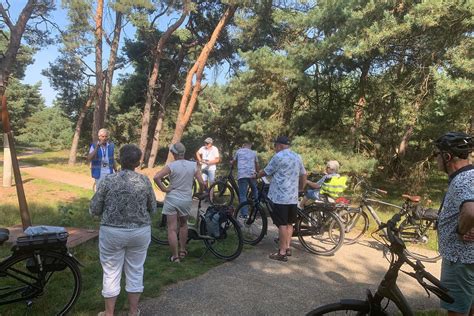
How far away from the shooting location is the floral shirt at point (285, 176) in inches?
225

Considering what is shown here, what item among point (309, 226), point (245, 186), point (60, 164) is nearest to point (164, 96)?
→ point (60, 164)

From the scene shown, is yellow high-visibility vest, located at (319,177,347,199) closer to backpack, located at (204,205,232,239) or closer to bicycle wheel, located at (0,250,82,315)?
backpack, located at (204,205,232,239)

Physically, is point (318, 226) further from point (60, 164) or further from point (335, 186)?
point (60, 164)

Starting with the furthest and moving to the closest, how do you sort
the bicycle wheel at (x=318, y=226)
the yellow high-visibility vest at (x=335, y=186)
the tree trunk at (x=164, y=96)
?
the tree trunk at (x=164, y=96) < the yellow high-visibility vest at (x=335, y=186) < the bicycle wheel at (x=318, y=226)

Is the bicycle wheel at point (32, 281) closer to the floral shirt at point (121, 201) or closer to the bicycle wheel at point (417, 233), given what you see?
the floral shirt at point (121, 201)

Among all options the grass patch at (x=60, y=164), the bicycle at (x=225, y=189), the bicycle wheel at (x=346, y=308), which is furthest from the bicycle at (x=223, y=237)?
the grass patch at (x=60, y=164)

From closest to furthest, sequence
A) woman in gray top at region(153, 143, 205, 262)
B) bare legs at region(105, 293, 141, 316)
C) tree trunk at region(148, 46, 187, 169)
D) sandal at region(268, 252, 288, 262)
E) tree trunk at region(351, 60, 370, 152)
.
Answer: bare legs at region(105, 293, 141, 316) < woman in gray top at region(153, 143, 205, 262) < sandal at region(268, 252, 288, 262) < tree trunk at region(351, 60, 370, 152) < tree trunk at region(148, 46, 187, 169)

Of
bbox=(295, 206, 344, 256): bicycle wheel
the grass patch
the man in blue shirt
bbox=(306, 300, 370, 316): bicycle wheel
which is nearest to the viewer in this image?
bbox=(306, 300, 370, 316): bicycle wheel

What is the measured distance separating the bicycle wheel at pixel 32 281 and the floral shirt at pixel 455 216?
10.7 feet

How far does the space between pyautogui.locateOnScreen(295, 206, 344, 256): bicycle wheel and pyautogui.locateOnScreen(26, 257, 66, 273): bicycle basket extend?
3.76m

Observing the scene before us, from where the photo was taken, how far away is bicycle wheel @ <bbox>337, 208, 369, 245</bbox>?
709 centimetres

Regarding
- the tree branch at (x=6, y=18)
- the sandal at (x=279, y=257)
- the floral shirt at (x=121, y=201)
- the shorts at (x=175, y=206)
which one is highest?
the tree branch at (x=6, y=18)

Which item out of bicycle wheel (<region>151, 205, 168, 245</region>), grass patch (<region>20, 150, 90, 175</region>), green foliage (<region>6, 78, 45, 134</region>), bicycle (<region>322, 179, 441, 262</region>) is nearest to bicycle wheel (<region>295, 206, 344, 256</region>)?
bicycle (<region>322, 179, 441, 262</region>)

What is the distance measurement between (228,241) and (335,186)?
2274 millimetres
